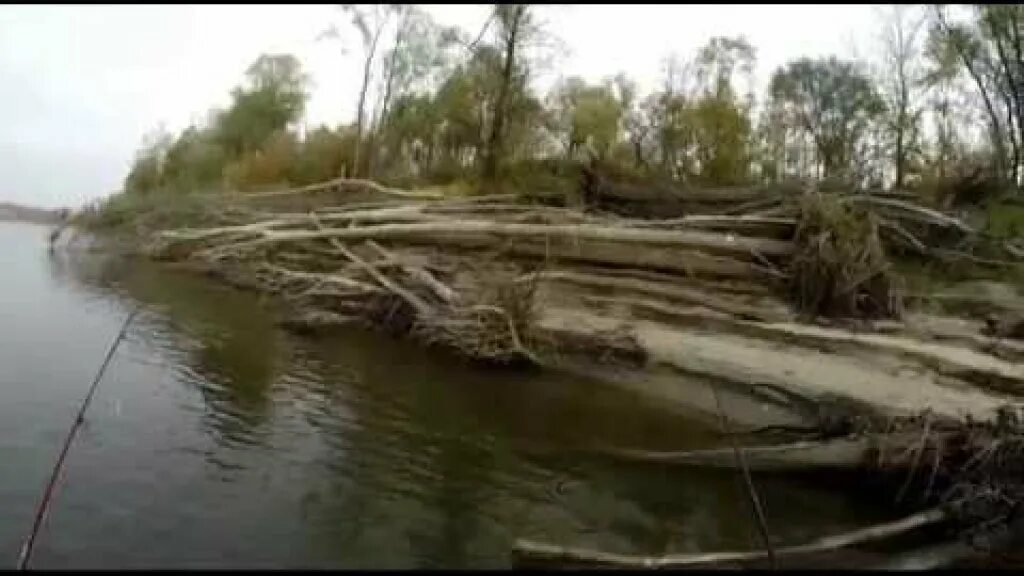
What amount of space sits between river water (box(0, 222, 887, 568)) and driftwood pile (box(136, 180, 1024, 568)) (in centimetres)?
165

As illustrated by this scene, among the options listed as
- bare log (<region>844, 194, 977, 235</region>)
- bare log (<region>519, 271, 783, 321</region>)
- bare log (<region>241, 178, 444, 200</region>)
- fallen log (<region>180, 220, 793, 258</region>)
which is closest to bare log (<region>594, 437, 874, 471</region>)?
bare log (<region>519, 271, 783, 321</region>)

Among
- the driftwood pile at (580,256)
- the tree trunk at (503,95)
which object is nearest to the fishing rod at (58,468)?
the driftwood pile at (580,256)

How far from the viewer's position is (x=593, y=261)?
2355 centimetres

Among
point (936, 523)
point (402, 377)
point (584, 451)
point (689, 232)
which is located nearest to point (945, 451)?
point (936, 523)

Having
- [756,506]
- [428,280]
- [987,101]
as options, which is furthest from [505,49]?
[756,506]

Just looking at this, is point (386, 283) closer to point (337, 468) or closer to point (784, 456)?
point (337, 468)

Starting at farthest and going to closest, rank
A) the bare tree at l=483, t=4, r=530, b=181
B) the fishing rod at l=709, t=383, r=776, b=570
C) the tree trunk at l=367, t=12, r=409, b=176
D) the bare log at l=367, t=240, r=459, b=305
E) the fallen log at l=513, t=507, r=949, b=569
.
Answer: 1. the tree trunk at l=367, t=12, r=409, b=176
2. the bare tree at l=483, t=4, r=530, b=181
3. the bare log at l=367, t=240, r=459, b=305
4. the fallen log at l=513, t=507, r=949, b=569
5. the fishing rod at l=709, t=383, r=776, b=570

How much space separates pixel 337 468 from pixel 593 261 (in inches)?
500

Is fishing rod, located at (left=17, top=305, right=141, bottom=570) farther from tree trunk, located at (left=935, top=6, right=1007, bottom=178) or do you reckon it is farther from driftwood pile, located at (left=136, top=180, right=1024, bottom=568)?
tree trunk, located at (left=935, top=6, right=1007, bottom=178)

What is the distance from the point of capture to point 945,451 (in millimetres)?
11648

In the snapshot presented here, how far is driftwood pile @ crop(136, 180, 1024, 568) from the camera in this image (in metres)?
20.1

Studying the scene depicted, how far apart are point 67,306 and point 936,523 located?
22.4 meters

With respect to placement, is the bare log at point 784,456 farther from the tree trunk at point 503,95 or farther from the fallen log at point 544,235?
the tree trunk at point 503,95

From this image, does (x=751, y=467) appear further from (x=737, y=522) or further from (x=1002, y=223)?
(x=1002, y=223)
